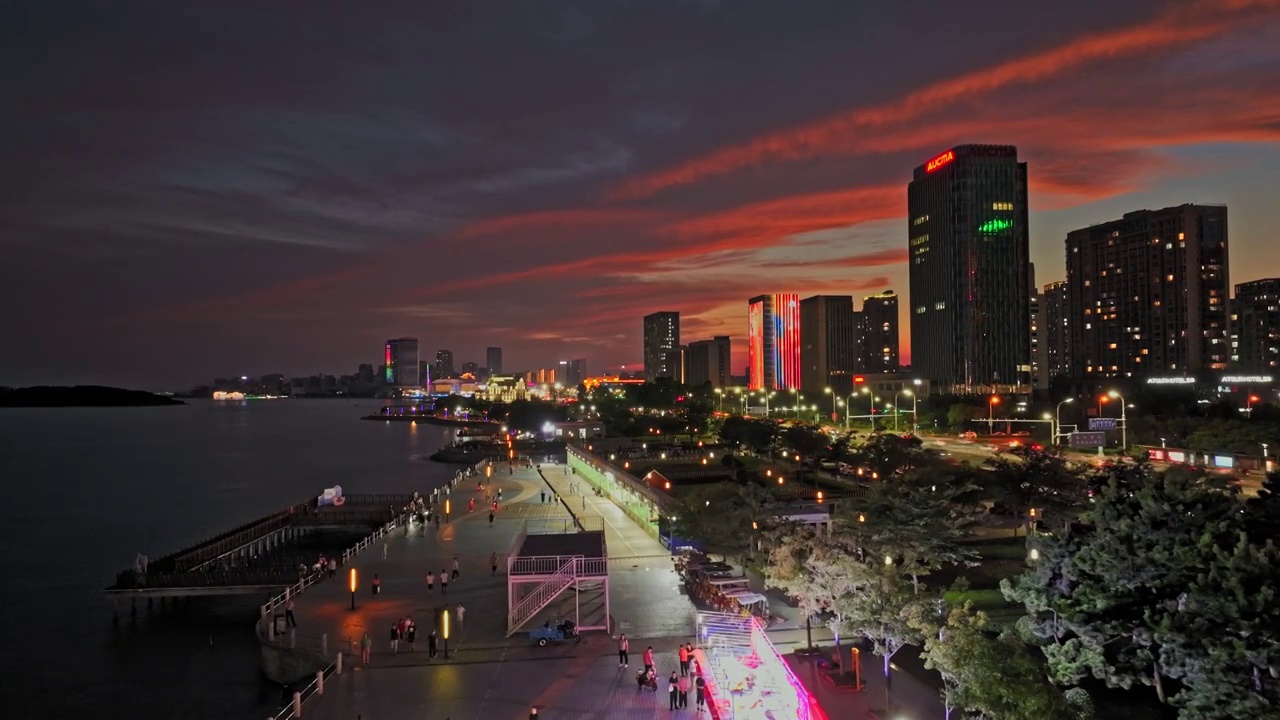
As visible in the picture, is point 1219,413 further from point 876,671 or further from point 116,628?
point 116,628

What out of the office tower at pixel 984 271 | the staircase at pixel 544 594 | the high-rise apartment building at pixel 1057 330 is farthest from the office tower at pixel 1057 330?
the staircase at pixel 544 594

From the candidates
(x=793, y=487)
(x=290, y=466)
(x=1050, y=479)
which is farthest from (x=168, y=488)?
(x=1050, y=479)

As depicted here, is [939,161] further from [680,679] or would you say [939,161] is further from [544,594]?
[680,679]

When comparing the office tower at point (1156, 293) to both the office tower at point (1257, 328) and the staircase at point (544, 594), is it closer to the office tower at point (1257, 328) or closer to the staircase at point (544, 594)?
the office tower at point (1257, 328)

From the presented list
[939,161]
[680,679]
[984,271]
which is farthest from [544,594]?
A: [939,161]

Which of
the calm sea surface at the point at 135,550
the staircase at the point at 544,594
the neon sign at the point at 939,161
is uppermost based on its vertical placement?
the neon sign at the point at 939,161

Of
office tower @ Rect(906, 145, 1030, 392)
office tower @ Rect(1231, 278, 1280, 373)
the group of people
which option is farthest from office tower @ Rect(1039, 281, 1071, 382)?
the group of people

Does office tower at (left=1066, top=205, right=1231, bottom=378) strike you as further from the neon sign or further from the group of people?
the group of people
